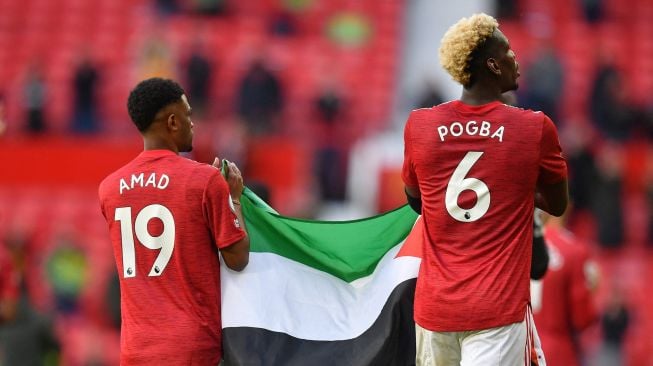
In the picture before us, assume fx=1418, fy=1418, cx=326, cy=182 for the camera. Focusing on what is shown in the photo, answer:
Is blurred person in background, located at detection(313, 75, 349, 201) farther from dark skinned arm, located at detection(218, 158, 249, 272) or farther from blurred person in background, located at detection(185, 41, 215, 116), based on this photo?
dark skinned arm, located at detection(218, 158, 249, 272)

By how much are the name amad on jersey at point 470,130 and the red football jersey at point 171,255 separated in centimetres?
98

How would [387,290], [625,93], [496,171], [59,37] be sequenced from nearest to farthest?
[496,171], [387,290], [625,93], [59,37]

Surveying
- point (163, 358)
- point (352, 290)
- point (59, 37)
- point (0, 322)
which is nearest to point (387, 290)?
point (352, 290)

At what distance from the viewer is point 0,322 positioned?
1023 cm

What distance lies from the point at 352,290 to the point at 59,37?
16.2 m

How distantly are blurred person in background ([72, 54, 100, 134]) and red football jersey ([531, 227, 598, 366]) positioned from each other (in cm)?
1121

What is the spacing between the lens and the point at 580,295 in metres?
8.93

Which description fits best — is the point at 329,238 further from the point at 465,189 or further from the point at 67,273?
the point at 67,273

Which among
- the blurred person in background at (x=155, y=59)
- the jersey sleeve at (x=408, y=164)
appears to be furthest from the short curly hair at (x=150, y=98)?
the blurred person in background at (x=155, y=59)

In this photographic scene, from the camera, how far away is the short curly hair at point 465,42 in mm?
5906

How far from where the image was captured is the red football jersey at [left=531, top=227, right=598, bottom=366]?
891 centimetres

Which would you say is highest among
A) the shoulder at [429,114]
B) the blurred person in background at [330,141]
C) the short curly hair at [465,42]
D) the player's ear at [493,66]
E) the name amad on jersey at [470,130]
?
the short curly hair at [465,42]

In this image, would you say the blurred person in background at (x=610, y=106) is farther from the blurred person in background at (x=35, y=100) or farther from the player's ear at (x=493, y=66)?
the player's ear at (x=493, y=66)

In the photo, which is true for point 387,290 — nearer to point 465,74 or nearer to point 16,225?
point 465,74
